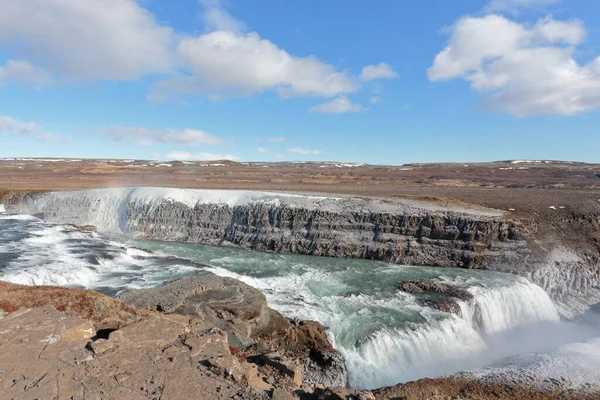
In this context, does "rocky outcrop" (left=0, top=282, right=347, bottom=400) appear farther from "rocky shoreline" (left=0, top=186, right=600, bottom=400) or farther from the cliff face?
the cliff face

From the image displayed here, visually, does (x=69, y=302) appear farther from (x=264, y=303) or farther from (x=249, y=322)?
(x=264, y=303)

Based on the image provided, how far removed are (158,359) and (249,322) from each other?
660 cm

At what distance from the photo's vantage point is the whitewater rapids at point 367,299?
14523mm

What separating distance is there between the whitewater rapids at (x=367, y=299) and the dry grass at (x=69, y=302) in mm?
5008

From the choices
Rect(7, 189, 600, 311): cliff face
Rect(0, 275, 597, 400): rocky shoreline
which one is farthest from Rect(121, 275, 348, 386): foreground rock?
Rect(7, 189, 600, 311): cliff face

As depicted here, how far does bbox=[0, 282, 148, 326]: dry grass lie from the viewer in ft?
34.5

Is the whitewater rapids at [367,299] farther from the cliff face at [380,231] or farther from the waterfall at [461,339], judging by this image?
the cliff face at [380,231]

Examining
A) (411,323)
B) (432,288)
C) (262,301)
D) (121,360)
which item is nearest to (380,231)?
(432,288)

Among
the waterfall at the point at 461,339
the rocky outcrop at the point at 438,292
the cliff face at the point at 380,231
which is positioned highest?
the cliff face at the point at 380,231

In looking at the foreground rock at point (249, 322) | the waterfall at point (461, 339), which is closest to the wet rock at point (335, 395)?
the foreground rock at point (249, 322)

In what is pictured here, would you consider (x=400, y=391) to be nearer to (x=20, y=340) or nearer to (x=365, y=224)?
(x=20, y=340)

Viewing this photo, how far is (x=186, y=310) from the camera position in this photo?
1428 cm

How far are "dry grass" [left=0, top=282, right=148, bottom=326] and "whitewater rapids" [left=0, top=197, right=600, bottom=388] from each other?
5008mm

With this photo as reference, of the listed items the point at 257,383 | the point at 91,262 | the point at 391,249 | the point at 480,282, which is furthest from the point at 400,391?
the point at 91,262
